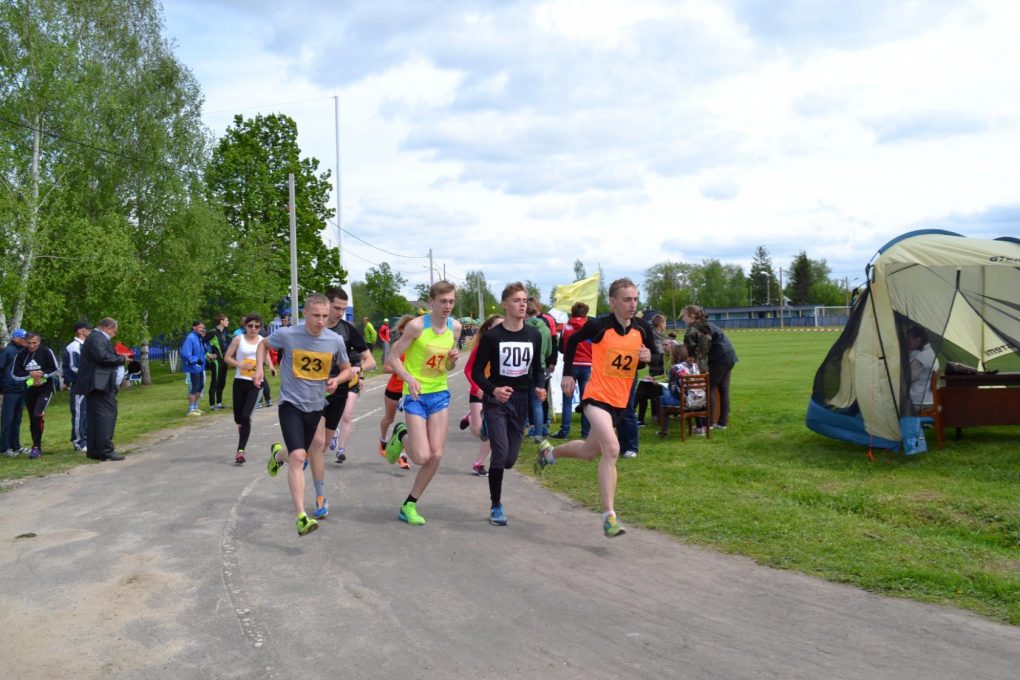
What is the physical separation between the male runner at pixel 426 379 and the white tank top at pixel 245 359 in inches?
156

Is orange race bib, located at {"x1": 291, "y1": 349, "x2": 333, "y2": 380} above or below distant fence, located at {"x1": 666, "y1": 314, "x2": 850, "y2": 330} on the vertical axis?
below

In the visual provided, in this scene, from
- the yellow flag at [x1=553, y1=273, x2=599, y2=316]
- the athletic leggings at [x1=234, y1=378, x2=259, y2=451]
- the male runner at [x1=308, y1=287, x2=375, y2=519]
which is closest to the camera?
the male runner at [x1=308, y1=287, x2=375, y2=519]

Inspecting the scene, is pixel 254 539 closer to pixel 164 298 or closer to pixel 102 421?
pixel 102 421

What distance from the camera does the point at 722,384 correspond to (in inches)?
520

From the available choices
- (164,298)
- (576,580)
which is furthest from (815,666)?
(164,298)

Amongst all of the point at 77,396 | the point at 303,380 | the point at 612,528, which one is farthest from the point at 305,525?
the point at 77,396

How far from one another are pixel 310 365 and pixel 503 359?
1701 millimetres

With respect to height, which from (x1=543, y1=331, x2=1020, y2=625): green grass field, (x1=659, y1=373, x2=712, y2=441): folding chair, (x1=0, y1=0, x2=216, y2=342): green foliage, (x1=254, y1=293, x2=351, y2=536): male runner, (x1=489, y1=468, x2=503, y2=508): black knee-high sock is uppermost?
(x1=0, y1=0, x2=216, y2=342): green foliage

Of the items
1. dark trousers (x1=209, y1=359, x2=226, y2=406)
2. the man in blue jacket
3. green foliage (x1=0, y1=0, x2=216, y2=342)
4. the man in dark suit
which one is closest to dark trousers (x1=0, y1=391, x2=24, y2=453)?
the man in dark suit

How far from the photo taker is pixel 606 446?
6996 millimetres

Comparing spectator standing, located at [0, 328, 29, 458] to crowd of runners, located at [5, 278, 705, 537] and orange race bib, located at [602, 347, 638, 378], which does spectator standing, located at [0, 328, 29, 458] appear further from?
orange race bib, located at [602, 347, 638, 378]

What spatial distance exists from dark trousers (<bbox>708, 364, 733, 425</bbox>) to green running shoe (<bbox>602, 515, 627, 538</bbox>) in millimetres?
6361

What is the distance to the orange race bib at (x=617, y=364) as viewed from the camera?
723cm

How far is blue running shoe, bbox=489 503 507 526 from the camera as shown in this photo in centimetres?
750
